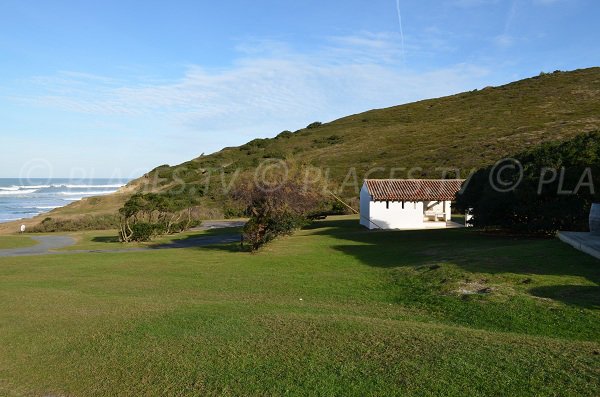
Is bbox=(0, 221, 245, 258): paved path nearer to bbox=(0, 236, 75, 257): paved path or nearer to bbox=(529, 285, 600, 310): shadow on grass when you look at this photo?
bbox=(0, 236, 75, 257): paved path

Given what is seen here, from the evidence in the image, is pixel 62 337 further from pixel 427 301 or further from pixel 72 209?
pixel 72 209

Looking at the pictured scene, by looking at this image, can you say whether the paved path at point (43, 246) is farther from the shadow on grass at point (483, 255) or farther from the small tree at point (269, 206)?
the shadow on grass at point (483, 255)

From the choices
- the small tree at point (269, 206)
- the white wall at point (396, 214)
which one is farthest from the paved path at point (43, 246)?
the white wall at point (396, 214)

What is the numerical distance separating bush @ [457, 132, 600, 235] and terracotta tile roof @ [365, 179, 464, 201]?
8.71m

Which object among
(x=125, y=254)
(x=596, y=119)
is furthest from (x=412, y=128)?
(x=125, y=254)

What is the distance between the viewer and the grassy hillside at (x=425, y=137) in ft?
210

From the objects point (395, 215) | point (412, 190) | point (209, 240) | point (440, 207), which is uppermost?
point (412, 190)

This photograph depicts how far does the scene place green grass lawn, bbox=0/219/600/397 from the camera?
258 inches

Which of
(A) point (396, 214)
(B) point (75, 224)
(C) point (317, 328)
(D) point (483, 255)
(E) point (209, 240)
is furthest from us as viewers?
(B) point (75, 224)

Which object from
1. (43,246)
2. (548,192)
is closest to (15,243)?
(43,246)

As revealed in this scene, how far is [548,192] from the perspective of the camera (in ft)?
81.0

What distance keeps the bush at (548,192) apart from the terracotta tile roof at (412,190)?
28.6 feet

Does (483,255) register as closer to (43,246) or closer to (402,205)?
(402,205)

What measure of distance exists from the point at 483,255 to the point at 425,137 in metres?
64.0
